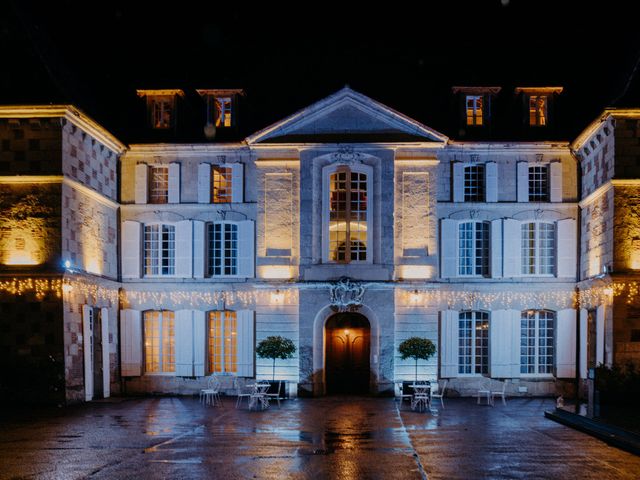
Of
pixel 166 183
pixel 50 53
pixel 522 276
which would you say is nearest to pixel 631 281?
pixel 522 276

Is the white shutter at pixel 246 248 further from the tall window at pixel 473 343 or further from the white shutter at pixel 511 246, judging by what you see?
the white shutter at pixel 511 246

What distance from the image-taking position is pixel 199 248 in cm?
2303

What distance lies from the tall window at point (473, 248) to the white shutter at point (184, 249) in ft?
27.1

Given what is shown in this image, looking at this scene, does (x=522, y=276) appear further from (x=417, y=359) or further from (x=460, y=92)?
(x=460, y=92)

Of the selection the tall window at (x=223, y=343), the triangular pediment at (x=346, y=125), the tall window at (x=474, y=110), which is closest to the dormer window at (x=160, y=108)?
the triangular pediment at (x=346, y=125)

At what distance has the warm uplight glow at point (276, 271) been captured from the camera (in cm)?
2250

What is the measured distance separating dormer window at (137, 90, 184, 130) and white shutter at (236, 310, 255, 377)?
21.0ft

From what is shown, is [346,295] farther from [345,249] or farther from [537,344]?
[537,344]

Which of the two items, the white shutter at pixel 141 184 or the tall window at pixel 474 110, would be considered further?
the tall window at pixel 474 110

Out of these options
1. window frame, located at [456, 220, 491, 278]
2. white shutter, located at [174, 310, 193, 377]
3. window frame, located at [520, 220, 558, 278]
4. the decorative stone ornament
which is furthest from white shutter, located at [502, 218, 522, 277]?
white shutter, located at [174, 310, 193, 377]

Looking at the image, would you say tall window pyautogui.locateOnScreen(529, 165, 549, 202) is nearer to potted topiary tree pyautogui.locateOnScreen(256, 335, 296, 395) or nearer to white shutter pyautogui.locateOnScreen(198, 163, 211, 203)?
potted topiary tree pyautogui.locateOnScreen(256, 335, 296, 395)

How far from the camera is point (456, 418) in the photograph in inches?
682

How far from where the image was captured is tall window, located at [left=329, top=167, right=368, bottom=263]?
2250 centimetres

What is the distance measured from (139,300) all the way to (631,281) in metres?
14.1
